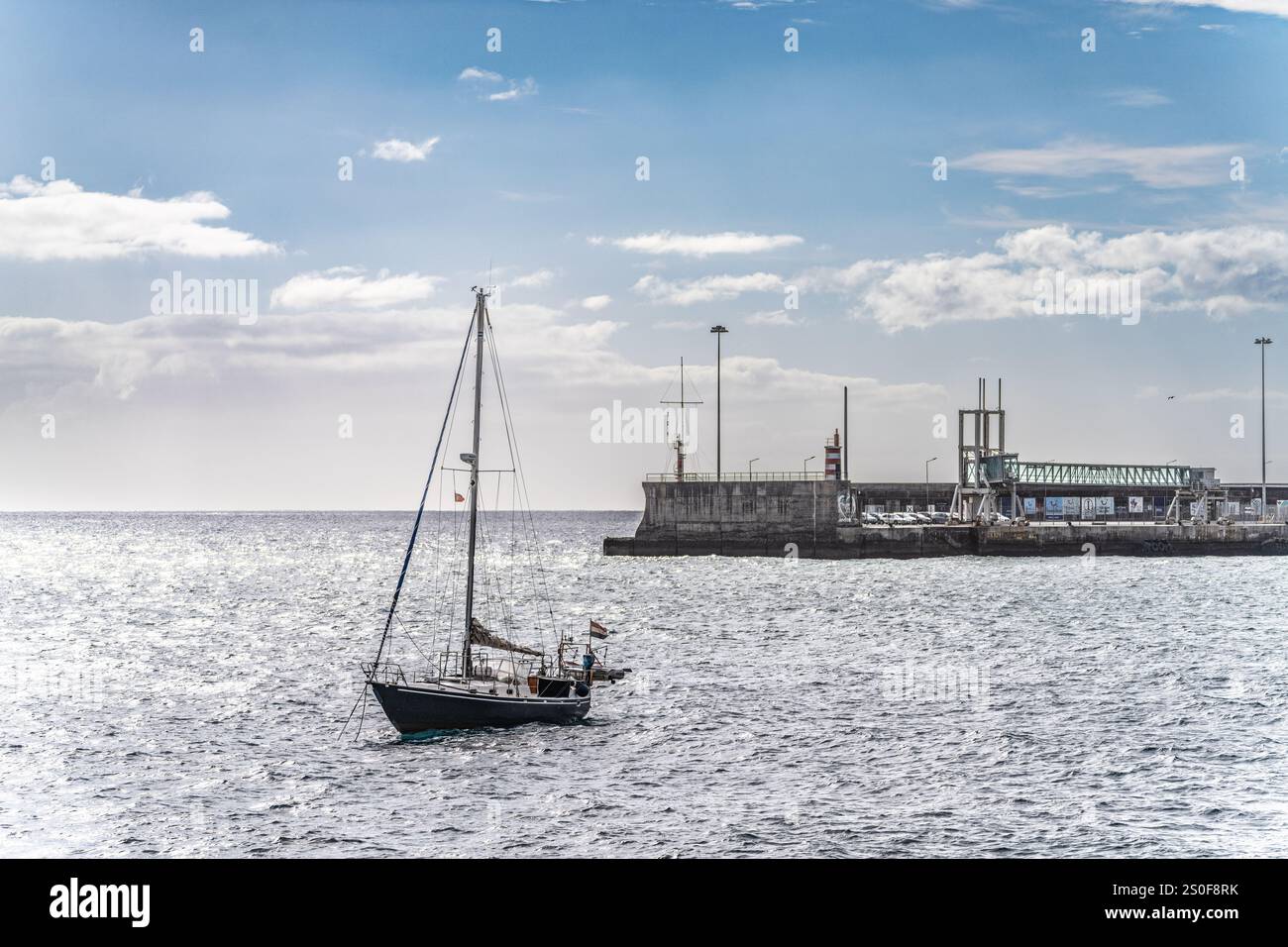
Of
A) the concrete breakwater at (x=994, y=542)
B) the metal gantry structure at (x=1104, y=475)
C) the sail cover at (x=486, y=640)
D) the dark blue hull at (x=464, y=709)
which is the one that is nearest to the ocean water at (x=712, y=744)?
the dark blue hull at (x=464, y=709)

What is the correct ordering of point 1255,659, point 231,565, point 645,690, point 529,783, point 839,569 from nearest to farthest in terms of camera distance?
point 529,783, point 645,690, point 1255,659, point 839,569, point 231,565

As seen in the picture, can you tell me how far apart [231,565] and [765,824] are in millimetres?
140895

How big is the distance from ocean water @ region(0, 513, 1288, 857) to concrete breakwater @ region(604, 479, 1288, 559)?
41333 mm

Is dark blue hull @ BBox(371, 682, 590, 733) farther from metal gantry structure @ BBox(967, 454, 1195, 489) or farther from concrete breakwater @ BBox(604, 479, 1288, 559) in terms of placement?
metal gantry structure @ BBox(967, 454, 1195, 489)

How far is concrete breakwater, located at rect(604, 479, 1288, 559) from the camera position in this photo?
12219cm

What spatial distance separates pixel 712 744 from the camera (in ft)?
120

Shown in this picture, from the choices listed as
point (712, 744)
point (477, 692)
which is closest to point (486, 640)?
point (477, 692)

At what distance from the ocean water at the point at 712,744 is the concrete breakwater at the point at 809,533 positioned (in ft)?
136

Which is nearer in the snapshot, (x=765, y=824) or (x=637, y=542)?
(x=765, y=824)

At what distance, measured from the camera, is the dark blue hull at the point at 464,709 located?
38156 millimetres
